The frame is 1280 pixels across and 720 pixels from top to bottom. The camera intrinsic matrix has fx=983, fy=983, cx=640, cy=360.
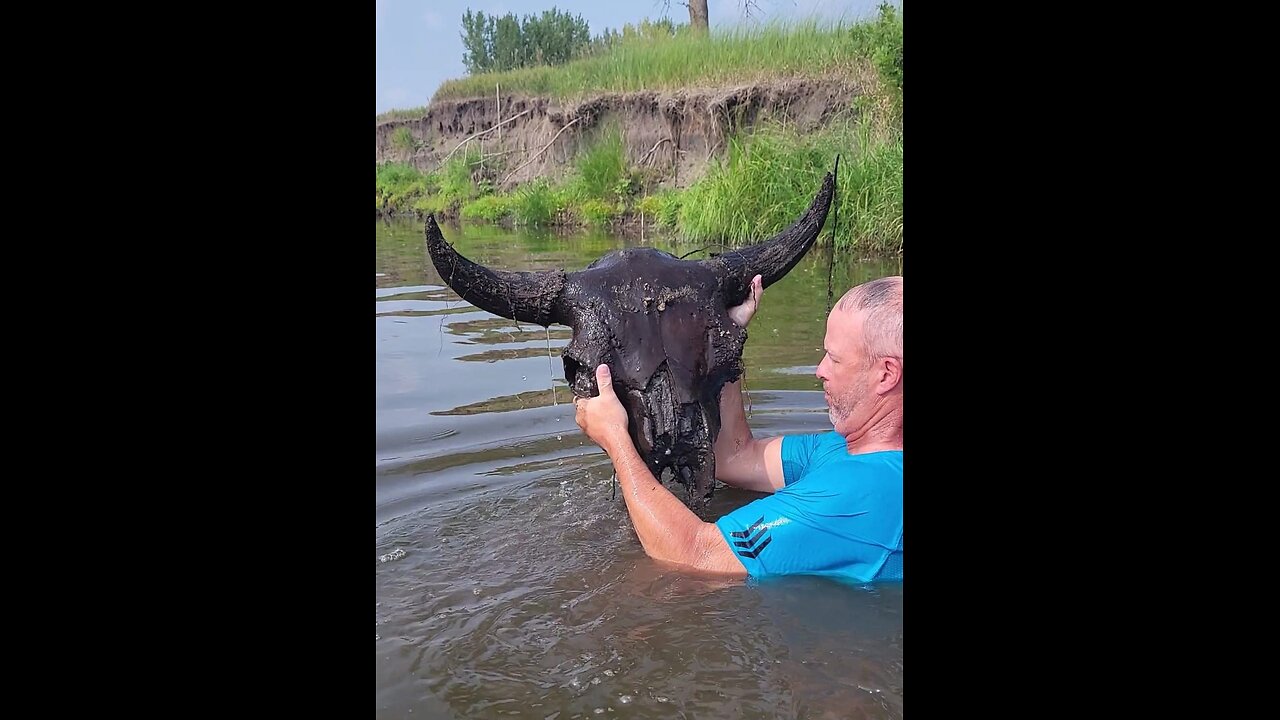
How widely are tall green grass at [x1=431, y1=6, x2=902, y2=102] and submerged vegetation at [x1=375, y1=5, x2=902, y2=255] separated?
0.03m

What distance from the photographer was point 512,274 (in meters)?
3.65

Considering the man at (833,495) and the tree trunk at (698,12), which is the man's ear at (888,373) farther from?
the tree trunk at (698,12)

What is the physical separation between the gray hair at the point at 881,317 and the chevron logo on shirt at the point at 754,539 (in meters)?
0.69

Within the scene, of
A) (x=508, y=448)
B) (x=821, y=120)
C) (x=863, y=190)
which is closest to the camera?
(x=508, y=448)

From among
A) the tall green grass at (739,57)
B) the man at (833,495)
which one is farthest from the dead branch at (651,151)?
the man at (833,495)

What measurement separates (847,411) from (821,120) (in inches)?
569

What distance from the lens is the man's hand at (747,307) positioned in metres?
3.61

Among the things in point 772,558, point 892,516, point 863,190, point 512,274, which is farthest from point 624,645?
point 863,190

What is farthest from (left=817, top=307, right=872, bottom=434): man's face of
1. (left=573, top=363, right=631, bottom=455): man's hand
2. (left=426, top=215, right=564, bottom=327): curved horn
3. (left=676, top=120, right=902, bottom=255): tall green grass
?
(left=676, top=120, right=902, bottom=255): tall green grass

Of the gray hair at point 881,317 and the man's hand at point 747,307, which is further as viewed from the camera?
the man's hand at point 747,307

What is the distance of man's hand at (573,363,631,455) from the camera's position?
10.7ft

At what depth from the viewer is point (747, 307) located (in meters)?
3.65

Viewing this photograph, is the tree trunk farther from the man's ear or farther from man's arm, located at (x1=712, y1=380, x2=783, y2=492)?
the man's ear
